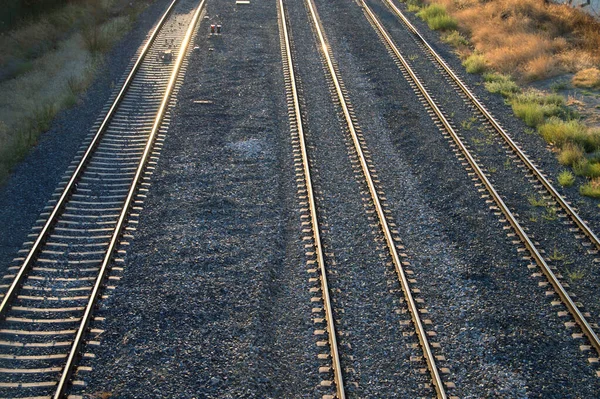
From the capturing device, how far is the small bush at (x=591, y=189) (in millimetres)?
11070

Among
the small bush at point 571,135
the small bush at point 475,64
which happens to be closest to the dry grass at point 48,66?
the small bush at point 475,64

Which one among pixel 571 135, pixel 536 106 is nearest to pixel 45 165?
pixel 571 135

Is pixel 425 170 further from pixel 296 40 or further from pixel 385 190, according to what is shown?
pixel 296 40

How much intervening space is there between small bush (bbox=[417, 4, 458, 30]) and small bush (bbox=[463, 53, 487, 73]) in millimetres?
3707

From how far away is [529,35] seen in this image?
1923 centimetres

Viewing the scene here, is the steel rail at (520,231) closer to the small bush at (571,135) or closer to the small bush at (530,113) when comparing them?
the small bush at (530,113)

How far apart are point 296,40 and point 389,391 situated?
14.6 metres

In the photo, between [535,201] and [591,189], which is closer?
[535,201]

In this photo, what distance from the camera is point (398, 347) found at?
7672mm

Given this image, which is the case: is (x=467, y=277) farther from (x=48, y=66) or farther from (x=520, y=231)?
(x=48, y=66)

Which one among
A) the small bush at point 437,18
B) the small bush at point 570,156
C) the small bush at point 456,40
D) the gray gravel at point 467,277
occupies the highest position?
the small bush at point 437,18

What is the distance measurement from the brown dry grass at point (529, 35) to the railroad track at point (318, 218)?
567 cm

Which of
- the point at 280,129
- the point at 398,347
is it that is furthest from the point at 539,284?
the point at 280,129

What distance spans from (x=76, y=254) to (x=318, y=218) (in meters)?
4.08
